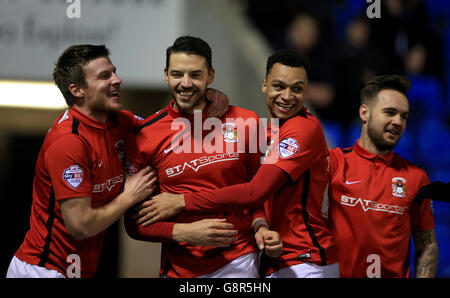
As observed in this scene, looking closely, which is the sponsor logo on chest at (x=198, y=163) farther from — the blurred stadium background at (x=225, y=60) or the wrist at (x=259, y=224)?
the blurred stadium background at (x=225, y=60)

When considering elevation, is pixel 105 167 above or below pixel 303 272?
above

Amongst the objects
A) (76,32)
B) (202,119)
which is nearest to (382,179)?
(202,119)

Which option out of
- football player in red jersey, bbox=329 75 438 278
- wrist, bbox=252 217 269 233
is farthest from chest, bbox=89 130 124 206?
football player in red jersey, bbox=329 75 438 278

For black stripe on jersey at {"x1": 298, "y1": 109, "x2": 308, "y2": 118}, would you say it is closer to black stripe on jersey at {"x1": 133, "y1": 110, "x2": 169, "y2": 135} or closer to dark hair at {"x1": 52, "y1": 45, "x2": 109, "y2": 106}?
black stripe on jersey at {"x1": 133, "y1": 110, "x2": 169, "y2": 135}

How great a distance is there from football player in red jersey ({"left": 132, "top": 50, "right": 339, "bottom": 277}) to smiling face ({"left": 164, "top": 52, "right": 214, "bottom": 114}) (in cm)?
43

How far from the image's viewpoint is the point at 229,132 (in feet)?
11.4

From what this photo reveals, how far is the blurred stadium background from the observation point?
634 centimetres

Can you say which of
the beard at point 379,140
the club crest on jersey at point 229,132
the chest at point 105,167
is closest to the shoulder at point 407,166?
the beard at point 379,140

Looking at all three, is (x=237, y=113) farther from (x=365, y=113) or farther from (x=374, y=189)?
(x=374, y=189)

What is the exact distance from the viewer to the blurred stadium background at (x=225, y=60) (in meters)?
6.34

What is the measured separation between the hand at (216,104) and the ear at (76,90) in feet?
2.42

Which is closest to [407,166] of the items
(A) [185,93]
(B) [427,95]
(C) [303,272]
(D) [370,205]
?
(D) [370,205]

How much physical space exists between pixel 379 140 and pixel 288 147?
2.40 ft

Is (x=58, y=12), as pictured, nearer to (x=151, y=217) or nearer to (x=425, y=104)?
(x=151, y=217)
